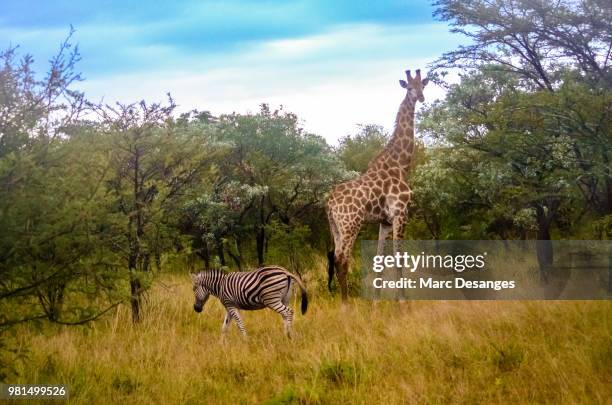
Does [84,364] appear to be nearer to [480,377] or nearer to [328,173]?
[480,377]

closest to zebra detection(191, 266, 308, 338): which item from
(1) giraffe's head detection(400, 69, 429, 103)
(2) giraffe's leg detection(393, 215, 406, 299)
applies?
(2) giraffe's leg detection(393, 215, 406, 299)

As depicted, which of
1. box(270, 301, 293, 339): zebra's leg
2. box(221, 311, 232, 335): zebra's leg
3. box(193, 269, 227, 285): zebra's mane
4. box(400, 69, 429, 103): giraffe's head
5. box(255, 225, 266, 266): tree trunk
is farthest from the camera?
box(255, 225, 266, 266): tree trunk

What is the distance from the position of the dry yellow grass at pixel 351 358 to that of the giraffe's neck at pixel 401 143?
126 inches

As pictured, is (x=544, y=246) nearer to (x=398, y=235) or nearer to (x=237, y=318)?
(x=398, y=235)

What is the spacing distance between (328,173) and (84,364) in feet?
35.4

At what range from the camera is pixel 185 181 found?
12.4 m

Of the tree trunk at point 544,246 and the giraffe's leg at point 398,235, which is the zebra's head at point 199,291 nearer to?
the giraffe's leg at point 398,235

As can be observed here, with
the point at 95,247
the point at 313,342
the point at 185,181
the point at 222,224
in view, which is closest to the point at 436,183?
the point at 222,224

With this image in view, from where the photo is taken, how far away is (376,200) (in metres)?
12.7

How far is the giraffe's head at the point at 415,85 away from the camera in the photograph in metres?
13.3

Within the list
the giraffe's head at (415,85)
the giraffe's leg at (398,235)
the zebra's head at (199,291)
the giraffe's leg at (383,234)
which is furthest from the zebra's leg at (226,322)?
the giraffe's head at (415,85)

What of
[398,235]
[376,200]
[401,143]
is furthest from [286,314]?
[401,143]

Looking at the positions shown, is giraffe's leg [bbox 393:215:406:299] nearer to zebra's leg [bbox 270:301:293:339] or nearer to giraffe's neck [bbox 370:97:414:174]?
giraffe's neck [bbox 370:97:414:174]

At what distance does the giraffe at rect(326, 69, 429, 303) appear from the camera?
40.6 feet
